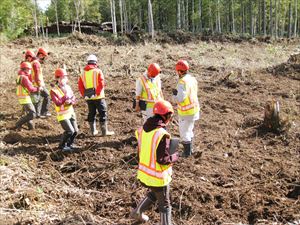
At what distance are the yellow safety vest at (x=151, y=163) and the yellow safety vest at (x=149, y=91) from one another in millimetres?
2548

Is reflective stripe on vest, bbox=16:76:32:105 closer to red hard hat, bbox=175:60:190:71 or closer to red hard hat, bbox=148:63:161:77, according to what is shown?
red hard hat, bbox=148:63:161:77

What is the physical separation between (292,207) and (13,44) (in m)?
21.3

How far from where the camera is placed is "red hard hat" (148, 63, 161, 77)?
6.59 metres

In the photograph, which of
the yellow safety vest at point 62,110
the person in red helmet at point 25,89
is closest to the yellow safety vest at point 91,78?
the yellow safety vest at point 62,110

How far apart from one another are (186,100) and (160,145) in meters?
2.50

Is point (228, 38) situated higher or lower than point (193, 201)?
higher

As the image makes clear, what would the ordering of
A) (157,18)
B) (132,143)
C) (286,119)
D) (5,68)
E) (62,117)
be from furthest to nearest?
(157,18) < (5,68) < (286,119) < (132,143) < (62,117)

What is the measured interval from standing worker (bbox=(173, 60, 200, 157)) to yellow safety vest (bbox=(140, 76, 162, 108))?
59cm

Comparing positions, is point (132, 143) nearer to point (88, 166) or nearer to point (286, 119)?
point (88, 166)

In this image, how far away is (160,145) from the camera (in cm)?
409

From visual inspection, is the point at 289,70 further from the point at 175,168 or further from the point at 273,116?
the point at 175,168

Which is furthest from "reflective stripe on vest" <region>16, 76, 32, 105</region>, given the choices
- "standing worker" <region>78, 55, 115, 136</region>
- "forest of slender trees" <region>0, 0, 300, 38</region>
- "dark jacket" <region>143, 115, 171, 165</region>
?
"forest of slender trees" <region>0, 0, 300, 38</region>

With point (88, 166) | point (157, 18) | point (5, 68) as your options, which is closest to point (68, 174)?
point (88, 166)

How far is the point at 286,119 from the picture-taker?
8367 mm
